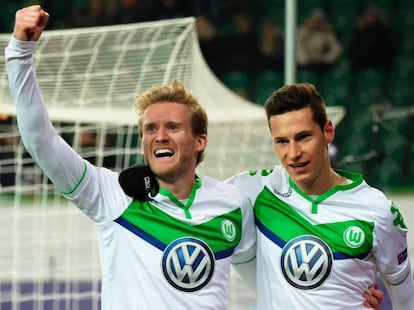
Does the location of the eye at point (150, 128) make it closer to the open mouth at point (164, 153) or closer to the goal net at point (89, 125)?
the open mouth at point (164, 153)

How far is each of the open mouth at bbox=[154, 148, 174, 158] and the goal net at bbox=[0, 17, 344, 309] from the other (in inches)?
88.7

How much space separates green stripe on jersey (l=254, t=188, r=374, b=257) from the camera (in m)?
3.48

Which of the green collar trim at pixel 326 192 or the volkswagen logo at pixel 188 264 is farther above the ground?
the green collar trim at pixel 326 192

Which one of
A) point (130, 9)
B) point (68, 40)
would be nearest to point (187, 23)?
point (68, 40)

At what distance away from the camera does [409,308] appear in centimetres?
376

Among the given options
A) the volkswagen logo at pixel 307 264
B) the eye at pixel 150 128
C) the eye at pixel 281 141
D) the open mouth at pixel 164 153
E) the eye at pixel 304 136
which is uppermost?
the eye at pixel 150 128

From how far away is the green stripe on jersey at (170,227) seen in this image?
3.40 meters

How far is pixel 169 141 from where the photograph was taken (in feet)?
11.2

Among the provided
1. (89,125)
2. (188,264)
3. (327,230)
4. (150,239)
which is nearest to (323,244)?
(327,230)

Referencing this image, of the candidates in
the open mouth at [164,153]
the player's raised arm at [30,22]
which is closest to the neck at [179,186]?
the open mouth at [164,153]

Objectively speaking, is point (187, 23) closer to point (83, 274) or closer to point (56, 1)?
point (83, 274)

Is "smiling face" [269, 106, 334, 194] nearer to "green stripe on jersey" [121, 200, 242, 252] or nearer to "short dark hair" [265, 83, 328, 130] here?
"short dark hair" [265, 83, 328, 130]

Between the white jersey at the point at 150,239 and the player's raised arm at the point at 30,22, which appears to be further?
the white jersey at the point at 150,239

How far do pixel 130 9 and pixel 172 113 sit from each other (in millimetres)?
7147
